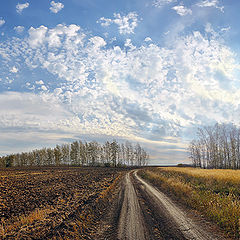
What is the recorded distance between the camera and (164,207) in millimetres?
11461

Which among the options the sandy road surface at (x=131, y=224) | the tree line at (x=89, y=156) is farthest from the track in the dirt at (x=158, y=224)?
the tree line at (x=89, y=156)

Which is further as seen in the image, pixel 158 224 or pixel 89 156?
pixel 89 156

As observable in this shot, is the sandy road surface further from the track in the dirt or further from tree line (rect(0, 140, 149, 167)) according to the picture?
tree line (rect(0, 140, 149, 167))

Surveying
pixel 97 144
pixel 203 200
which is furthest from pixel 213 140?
pixel 97 144

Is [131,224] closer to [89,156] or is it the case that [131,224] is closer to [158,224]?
[158,224]

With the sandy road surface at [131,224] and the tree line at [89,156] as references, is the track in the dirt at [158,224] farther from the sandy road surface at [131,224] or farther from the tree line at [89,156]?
the tree line at [89,156]

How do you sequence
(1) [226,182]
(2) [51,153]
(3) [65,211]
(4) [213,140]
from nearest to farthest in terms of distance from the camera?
(3) [65,211], (1) [226,182], (4) [213,140], (2) [51,153]

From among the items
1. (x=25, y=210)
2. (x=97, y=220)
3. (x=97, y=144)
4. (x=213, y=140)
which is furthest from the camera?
(x=97, y=144)

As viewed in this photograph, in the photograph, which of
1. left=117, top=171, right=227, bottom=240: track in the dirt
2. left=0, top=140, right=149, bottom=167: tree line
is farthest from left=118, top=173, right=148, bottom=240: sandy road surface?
left=0, top=140, right=149, bottom=167: tree line

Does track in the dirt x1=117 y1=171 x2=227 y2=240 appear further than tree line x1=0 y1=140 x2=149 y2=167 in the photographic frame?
No

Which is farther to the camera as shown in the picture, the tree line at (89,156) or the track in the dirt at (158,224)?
the tree line at (89,156)

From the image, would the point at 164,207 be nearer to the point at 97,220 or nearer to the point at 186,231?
the point at 186,231

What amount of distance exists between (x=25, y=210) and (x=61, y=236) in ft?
23.6

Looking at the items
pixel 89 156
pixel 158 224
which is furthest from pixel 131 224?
pixel 89 156
